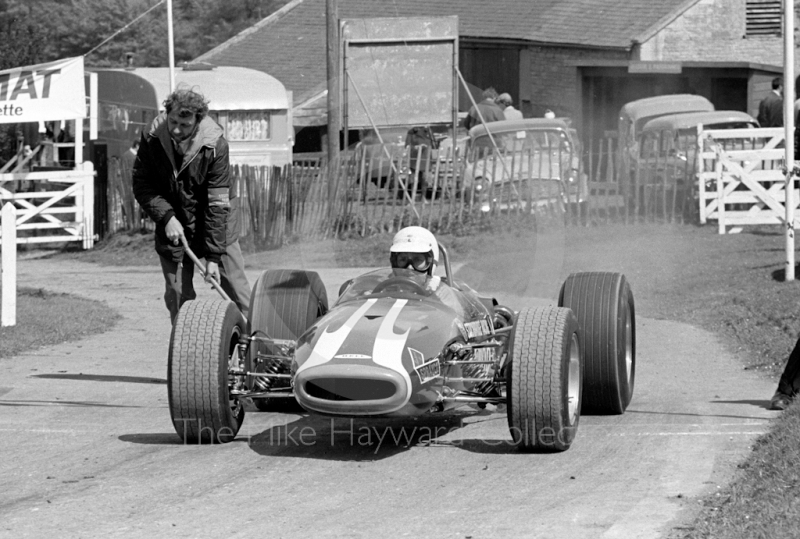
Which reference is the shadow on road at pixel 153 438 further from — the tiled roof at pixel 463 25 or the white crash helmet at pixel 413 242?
the tiled roof at pixel 463 25

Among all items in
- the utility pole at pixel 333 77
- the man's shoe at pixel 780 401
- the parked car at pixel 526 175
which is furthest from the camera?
the utility pole at pixel 333 77

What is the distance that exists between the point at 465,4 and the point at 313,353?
3127 centimetres

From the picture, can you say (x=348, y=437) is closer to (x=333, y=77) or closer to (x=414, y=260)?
(x=414, y=260)

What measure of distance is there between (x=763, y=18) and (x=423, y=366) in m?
27.2

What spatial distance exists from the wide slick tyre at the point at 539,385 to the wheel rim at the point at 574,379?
29cm

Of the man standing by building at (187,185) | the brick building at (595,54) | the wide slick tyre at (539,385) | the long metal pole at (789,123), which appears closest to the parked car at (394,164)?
the long metal pole at (789,123)

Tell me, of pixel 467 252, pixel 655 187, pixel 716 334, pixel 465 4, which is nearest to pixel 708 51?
pixel 465 4

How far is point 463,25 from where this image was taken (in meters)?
36.1

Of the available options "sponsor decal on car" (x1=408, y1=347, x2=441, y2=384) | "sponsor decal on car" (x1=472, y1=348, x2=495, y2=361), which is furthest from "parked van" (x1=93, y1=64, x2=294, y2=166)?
"sponsor decal on car" (x1=408, y1=347, x2=441, y2=384)

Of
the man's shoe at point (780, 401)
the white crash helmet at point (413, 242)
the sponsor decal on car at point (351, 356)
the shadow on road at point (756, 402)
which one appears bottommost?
the shadow on road at point (756, 402)

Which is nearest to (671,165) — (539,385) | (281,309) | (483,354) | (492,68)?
(281,309)

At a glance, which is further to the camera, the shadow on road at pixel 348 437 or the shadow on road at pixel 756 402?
the shadow on road at pixel 756 402

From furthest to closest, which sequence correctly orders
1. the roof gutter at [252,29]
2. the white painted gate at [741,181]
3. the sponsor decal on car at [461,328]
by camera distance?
the roof gutter at [252,29] < the white painted gate at [741,181] < the sponsor decal on car at [461,328]

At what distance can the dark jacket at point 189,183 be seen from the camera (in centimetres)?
895
